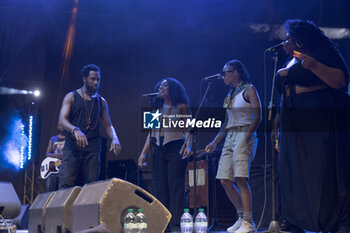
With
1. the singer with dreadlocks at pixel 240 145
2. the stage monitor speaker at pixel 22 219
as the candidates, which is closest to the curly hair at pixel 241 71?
the singer with dreadlocks at pixel 240 145

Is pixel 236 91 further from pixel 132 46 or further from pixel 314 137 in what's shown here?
pixel 132 46

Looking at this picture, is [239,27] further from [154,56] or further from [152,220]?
[152,220]

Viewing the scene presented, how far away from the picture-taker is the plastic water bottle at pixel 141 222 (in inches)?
107

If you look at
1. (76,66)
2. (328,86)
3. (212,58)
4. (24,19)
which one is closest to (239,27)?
(212,58)

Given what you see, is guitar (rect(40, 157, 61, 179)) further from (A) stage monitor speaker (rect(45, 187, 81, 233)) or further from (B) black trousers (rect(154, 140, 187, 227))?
(A) stage monitor speaker (rect(45, 187, 81, 233))

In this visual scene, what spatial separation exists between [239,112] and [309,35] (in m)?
1.35

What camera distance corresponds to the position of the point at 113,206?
2.73 m

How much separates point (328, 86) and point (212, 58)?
147 inches

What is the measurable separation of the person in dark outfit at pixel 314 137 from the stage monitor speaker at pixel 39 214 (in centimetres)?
207

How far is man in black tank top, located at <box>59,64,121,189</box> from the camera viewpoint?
4473 mm

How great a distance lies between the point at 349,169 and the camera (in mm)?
3219

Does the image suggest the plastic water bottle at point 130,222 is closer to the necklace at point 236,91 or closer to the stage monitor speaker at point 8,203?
the stage monitor speaker at point 8,203

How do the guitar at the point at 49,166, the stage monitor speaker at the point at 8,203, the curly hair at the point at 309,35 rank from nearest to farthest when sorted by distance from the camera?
the curly hair at the point at 309,35 < the stage monitor speaker at the point at 8,203 < the guitar at the point at 49,166

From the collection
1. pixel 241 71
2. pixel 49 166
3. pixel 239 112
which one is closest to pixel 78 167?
pixel 239 112
